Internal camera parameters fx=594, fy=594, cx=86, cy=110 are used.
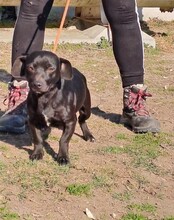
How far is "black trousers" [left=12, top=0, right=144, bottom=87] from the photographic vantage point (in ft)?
13.3

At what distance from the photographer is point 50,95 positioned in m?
3.57

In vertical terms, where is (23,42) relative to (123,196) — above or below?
above

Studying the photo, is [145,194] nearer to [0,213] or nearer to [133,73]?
[0,213]

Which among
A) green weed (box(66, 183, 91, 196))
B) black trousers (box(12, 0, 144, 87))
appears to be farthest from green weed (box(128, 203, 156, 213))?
black trousers (box(12, 0, 144, 87))

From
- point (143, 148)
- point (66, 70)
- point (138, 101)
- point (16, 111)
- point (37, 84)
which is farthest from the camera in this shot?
point (138, 101)

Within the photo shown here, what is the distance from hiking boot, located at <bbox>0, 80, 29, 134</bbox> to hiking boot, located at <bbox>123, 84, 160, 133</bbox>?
748 millimetres

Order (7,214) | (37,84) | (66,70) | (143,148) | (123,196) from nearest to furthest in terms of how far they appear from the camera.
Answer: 1. (7,214)
2. (123,196)
3. (37,84)
4. (66,70)
5. (143,148)

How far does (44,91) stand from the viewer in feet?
11.1

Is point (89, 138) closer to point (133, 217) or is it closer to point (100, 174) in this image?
point (100, 174)

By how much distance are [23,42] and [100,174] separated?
117cm

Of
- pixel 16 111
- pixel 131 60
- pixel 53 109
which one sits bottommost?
pixel 16 111

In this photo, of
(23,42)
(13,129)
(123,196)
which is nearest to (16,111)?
(13,129)

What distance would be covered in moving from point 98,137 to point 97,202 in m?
1.08

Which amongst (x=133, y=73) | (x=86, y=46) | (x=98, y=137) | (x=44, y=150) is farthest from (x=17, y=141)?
(x=86, y=46)
